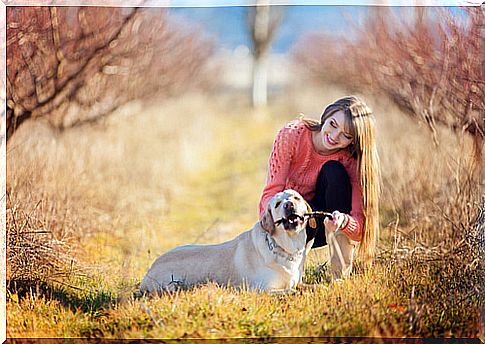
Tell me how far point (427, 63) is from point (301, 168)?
1032mm

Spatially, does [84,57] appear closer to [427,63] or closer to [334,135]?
[334,135]

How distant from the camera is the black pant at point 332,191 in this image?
4.58 metres

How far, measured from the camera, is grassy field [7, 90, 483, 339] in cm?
458

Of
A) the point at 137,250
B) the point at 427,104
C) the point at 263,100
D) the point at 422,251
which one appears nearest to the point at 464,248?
the point at 422,251

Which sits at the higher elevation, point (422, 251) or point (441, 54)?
point (441, 54)

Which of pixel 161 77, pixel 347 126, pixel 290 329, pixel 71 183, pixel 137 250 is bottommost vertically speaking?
pixel 290 329

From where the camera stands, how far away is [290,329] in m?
4.58

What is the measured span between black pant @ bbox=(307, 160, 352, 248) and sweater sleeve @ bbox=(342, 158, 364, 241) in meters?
0.03

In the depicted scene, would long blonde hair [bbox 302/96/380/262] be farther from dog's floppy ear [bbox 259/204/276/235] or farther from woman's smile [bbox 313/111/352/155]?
dog's floppy ear [bbox 259/204/276/235]

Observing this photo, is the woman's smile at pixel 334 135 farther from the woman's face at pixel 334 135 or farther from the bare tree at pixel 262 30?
the bare tree at pixel 262 30

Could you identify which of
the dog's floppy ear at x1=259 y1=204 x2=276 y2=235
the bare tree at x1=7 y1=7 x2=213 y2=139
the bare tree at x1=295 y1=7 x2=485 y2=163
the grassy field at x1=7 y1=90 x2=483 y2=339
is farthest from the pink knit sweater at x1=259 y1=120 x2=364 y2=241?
the bare tree at x1=7 y1=7 x2=213 y2=139

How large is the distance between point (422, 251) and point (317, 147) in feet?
3.10

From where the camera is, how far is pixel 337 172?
4.58 metres

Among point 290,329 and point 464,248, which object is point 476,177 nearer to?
point 464,248
